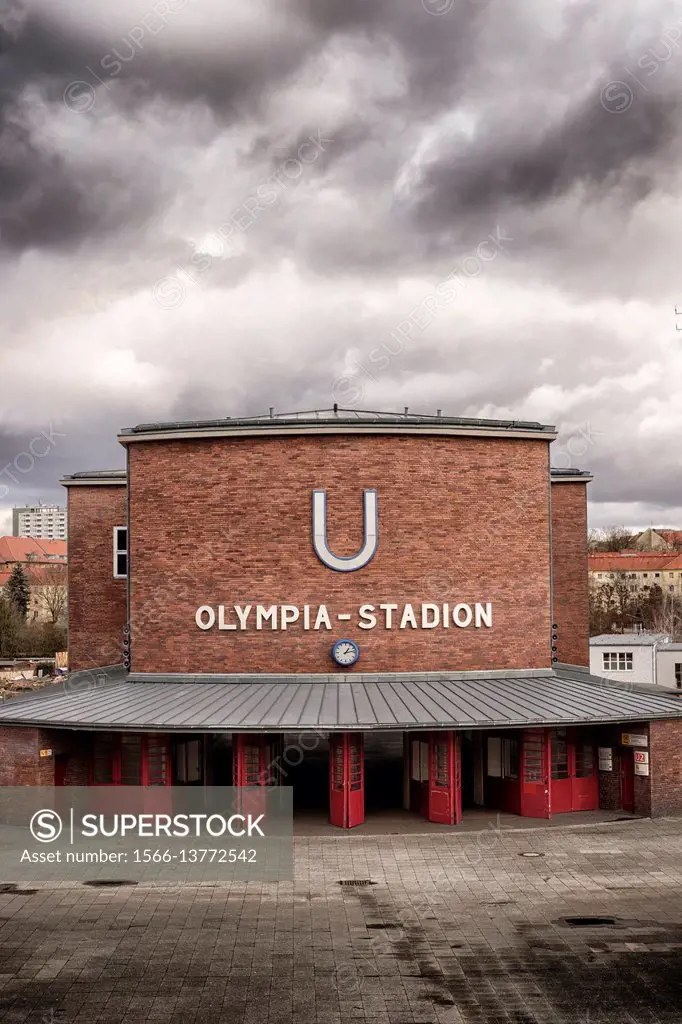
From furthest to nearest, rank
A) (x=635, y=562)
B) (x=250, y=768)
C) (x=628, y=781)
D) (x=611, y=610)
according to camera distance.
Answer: (x=635, y=562) → (x=611, y=610) → (x=628, y=781) → (x=250, y=768)

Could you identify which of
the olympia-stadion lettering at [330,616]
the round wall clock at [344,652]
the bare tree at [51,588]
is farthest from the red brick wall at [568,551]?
the bare tree at [51,588]

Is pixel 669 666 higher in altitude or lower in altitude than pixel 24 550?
lower

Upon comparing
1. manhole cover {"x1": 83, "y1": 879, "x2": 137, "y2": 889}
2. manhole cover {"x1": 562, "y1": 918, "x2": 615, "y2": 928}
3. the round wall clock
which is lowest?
manhole cover {"x1": 83, "y1": 879, "x2": 137, "y2": 889}

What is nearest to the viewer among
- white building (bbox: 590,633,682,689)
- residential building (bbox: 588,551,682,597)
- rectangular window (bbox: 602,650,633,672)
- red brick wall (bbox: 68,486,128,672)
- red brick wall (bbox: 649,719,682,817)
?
red brick wall (bbox: 649,719,682,817)

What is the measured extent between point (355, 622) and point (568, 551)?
12.0 m

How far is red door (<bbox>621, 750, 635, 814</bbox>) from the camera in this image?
22.6 metres

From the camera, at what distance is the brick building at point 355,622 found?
22.2 meters

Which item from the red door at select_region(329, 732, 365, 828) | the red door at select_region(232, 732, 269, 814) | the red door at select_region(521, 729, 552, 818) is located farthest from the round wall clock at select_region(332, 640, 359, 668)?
the red door at select_region(521, 729, 552, 818)

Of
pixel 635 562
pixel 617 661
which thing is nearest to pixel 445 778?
pixel 617 661

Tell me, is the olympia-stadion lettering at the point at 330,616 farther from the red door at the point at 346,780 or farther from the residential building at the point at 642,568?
the residential building at the point at 642,568

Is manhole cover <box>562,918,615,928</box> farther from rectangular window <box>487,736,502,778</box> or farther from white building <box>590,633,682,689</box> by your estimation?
white building <box>590,633,682,689</box>

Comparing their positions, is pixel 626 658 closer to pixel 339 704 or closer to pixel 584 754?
pixel 584 754

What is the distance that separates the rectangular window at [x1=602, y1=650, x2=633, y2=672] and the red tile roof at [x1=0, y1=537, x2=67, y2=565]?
11523 centimetres

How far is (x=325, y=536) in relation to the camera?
79.6 feet
